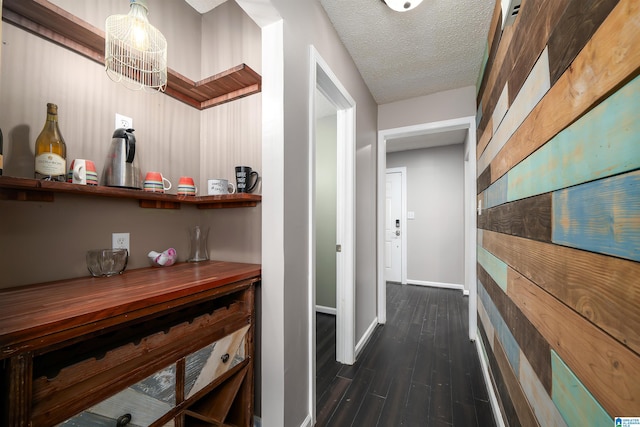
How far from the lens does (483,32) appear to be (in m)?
1.80

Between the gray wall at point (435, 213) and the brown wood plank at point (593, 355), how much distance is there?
139 inches

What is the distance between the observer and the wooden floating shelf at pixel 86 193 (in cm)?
83

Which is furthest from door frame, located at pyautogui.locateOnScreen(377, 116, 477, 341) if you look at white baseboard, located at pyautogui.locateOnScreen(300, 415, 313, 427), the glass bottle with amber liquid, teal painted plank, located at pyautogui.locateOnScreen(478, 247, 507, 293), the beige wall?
the glass bottle with amber liquid

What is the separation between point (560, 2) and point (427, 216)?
379cm

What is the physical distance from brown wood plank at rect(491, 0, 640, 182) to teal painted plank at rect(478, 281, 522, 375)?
2.87ft

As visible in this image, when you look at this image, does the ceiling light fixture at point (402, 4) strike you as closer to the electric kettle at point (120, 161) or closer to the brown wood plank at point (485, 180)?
the brown wood plank at point (485, 180)

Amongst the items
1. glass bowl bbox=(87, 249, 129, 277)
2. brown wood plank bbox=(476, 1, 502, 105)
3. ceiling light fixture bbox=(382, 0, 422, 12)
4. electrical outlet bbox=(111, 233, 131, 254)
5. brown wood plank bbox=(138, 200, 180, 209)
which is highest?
ceiling light fixture bbox=(382, 0, 422, 12)

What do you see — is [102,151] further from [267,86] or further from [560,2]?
[560,2]

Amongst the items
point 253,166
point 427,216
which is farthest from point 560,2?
point 427,216

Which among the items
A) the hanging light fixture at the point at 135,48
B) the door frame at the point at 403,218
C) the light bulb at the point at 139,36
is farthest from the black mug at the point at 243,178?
the door frame at the point at 403,218

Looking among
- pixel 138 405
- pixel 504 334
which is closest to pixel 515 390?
pixel 504 334

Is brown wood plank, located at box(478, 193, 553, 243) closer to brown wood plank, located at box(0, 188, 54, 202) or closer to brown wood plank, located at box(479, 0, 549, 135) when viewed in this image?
brown wood plank, located at box(479, 0, 549, 135)

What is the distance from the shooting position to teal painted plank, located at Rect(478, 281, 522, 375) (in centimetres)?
110

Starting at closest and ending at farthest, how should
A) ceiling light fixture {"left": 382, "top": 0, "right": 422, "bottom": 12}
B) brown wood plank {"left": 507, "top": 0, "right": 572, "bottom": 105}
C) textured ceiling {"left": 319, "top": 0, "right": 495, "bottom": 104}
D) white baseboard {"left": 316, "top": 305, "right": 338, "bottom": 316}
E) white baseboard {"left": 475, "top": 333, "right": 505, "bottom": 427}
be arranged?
brown wood plank {"left": 507, "top": 0, "right": 572, "bottom": 105}, white baseboard {"left": 475, "top": 333, "right": 505, "bottom": 427}, ceiling light fixture {"left": 382, "top": 0, "right": 422, "bottom": 12}, textured ceiling {"left": 319, "top": 0, "right": 495, "bottom": 104}, white baseboard {"left": 316, "top": 305, "right": 338, "bottom": 316}
